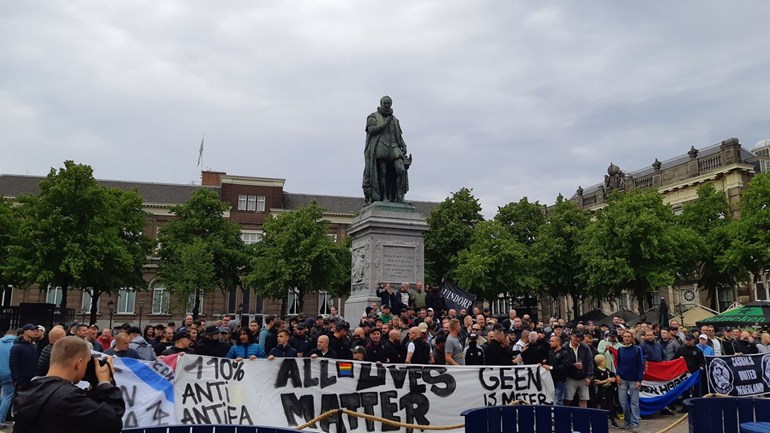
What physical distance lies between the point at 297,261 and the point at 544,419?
39618 mm

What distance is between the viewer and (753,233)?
40875 mm

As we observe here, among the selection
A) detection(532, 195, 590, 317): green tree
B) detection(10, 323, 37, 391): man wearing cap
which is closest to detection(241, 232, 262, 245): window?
detection(532, 195, 590, 317): green tree

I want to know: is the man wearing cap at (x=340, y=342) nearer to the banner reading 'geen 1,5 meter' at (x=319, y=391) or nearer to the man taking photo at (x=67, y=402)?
the banner reading 'geen 1,5 meter' at (x=319, y=391)

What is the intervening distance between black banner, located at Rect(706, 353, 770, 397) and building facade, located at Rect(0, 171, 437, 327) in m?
43.8

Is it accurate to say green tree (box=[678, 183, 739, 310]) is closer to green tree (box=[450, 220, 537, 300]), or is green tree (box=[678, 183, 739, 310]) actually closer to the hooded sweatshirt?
green tree (box=[450, 220, 537, 300])

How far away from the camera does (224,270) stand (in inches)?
2052

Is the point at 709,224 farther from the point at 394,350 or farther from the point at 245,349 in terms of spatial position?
the point at 245,349

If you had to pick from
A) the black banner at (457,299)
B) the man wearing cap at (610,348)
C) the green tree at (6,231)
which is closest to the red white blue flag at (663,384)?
the man wearing cap at (610,348)

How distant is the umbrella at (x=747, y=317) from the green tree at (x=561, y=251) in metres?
20.8

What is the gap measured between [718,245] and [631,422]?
125 ft

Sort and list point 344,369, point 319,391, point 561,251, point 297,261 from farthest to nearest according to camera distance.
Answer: point 561,251, point 297,261, point 344,369, point 319,391

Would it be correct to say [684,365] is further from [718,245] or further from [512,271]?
[718,245]

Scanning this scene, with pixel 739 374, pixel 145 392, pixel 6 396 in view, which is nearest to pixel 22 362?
pixel 6 396

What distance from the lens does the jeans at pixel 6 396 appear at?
11.4 m
